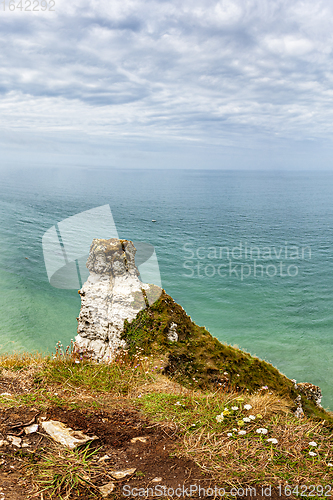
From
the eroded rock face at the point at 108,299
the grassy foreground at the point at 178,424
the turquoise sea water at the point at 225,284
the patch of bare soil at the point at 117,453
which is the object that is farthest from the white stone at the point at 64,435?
the turquoise sea water at the point at 225,284

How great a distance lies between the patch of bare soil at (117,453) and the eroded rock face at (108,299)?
2.79m

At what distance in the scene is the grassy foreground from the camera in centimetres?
392

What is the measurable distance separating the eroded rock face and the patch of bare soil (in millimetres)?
2786

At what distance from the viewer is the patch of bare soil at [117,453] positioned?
12.2 feet

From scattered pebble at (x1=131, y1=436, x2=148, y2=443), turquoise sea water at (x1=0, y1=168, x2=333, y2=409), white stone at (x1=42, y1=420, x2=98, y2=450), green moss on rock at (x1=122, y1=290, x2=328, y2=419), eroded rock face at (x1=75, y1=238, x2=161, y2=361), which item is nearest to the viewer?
white stone at (x1=42, y1=420, x2=98, y2=450)

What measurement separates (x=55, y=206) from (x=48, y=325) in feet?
190

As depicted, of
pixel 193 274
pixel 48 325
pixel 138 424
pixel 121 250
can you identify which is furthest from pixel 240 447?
pixel 193 274

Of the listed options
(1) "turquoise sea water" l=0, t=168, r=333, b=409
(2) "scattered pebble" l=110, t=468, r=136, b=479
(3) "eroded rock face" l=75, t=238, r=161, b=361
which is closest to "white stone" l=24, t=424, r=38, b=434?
(2) "scattered pebble" l=110, t=468, r=136, b=479

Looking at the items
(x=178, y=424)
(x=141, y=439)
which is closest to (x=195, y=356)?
(x=178, y=424)

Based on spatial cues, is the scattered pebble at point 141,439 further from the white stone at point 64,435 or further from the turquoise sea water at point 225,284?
the turquoise sea water at point 225,284

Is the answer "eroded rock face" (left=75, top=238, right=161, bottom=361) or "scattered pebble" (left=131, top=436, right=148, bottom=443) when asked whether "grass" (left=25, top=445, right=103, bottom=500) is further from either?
"eroded rock face" (left=75, top=238, right=161, bottom=361)

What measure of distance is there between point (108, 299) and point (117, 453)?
4.51 m

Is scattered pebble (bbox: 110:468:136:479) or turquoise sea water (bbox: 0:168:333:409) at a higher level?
scattered pebble (bbox: 110:468:136:479)

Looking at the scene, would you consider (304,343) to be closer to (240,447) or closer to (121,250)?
(121,250)
